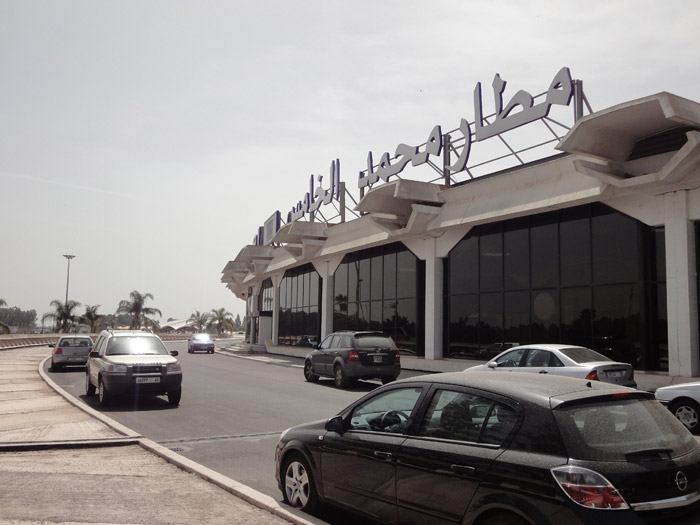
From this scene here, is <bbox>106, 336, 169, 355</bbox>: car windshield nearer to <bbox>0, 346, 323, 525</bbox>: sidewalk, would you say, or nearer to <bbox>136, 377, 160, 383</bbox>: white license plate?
<bbox>136, 377, 160, 383</bbox>: white license plate

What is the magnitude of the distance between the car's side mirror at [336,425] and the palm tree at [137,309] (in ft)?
294

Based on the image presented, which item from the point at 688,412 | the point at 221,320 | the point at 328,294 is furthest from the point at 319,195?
the point at 221,320

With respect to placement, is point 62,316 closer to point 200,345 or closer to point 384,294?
point 200,345

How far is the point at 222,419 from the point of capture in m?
12.0

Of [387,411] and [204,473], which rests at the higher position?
[387,411]

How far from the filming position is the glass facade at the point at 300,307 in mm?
37222

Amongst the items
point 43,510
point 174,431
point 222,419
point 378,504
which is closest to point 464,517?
point 378,504

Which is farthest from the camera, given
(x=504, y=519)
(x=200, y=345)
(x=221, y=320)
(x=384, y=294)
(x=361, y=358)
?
(x=221, y=320)

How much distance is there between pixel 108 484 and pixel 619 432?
17.5ft

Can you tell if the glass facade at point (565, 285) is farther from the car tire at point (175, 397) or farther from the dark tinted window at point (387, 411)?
Result: the dark tinted window at point (387, 411)

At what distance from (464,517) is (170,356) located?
11.7 meters

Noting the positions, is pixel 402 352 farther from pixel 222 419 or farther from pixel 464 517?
pixel 464 517

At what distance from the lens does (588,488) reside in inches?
141

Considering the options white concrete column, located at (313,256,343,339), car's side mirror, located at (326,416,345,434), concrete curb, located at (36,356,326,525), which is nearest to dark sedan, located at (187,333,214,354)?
white concrete column, located at (313,256,343,339)
